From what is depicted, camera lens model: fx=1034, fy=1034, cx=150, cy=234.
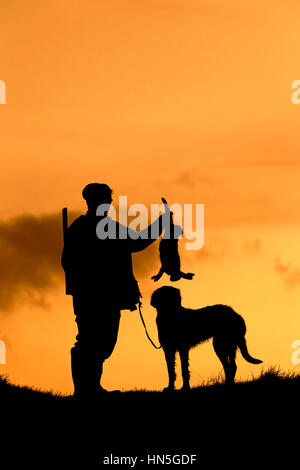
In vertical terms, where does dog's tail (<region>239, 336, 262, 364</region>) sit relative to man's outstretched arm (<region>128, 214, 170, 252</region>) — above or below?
below

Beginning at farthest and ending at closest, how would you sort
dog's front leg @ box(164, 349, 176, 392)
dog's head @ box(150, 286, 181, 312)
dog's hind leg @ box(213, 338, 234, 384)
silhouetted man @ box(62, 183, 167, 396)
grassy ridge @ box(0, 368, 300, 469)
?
dog's hind leg @ box(213, 338, 234, 384) < dog's head @ box(150, 286, 181, 312) < dog's front leg @ box(164, 349, 176, 392) < silhouetted man @ box(62, 183, 167, 396) < grassy ridge @ box(0, 368, 300, 469)

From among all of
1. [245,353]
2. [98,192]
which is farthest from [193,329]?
[98,192]

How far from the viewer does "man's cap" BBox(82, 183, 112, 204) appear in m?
14.2

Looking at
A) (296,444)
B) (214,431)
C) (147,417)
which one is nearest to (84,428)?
(147,417)

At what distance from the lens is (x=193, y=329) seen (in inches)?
622

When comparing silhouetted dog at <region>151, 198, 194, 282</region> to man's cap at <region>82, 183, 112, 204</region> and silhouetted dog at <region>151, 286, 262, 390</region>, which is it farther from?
silhouetted dog at <region>151, 286, 262, 390</region>

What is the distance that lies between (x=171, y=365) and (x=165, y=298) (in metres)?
1.00

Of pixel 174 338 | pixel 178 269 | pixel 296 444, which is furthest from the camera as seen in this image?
pixel 174 338

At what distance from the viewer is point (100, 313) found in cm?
1412

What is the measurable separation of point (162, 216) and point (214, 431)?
9.78ft

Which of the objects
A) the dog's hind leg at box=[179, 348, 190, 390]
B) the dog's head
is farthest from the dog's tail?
the dog's head

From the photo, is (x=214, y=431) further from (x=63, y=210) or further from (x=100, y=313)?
(x=63, y=210)

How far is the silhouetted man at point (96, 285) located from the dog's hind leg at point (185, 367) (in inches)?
59.3

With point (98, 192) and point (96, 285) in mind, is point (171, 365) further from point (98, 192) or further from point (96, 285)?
point (98, 192)
